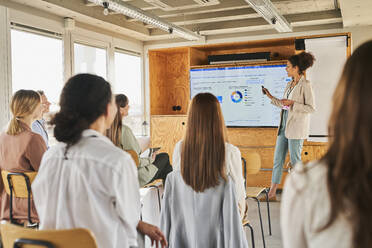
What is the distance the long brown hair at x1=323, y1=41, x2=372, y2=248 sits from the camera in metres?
0.81

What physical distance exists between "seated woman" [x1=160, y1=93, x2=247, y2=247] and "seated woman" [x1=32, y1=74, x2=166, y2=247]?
719mm

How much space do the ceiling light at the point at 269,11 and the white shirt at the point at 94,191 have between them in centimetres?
346

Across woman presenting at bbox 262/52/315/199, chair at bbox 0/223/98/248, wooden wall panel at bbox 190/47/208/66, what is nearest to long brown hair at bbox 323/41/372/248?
chair at bbox 0/223/98/248

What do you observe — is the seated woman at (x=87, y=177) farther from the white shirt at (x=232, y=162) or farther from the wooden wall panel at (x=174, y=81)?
the wooden wall panel at (x=174, y=81)

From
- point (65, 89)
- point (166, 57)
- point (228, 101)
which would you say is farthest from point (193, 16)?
point (65, 89)

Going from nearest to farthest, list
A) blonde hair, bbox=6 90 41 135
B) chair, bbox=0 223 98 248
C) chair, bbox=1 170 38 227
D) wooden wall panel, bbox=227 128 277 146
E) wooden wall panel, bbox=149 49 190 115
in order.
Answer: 1. chair, bbox=0 223 98 248
2. chair, bbox=1 170 38 227
3. blonde hair, bbox=6 90 41 135
4. wooden wall panel, bbox=227 128 277 146
5. wooden wall panel, bbox=149 49 190 115

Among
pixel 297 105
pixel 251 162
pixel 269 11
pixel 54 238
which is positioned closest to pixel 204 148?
pixel 54 238

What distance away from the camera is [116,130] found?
3.09 metres

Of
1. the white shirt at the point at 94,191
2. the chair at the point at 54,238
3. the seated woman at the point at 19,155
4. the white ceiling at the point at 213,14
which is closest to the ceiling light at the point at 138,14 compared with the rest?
the white ceiling at the point at 213,14

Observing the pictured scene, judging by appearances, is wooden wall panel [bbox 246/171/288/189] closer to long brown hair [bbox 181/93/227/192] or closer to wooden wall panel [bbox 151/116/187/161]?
wooden wall panel [bbox 151/116/187/161]

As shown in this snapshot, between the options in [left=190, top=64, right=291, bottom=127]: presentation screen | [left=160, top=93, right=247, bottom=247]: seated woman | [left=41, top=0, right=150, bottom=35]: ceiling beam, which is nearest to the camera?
[left=160, top=93, right=247, bottom=247]: seated woman

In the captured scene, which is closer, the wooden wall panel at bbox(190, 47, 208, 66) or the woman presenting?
the woman presenting

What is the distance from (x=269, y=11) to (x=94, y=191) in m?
3.95

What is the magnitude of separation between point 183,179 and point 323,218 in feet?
4.69
